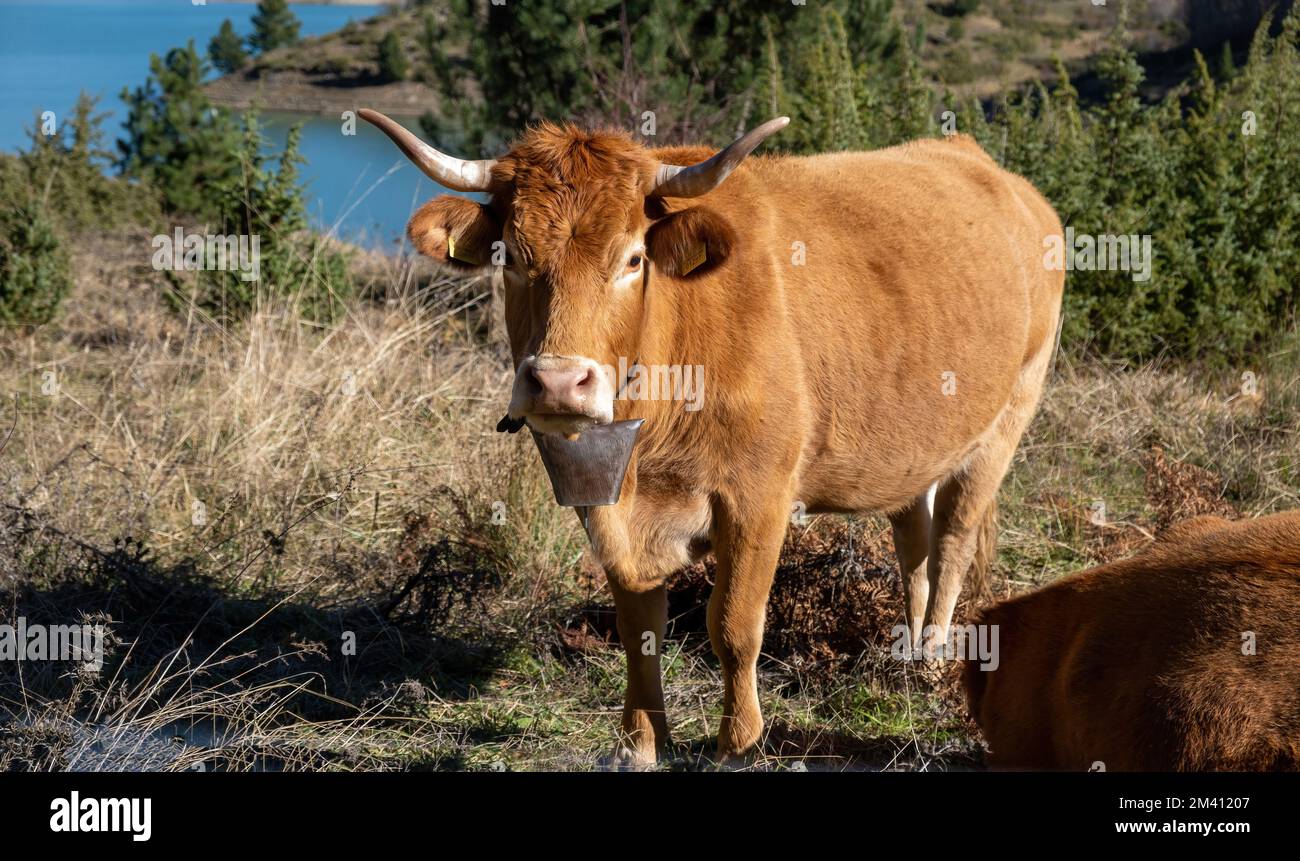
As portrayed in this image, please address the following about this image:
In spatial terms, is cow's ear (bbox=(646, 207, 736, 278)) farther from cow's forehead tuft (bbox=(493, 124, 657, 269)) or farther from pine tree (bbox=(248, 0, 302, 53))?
pine tree (bbox=(248, 0, 302, 53))

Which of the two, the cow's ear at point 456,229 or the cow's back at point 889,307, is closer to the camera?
the cow's ear at point 456,229

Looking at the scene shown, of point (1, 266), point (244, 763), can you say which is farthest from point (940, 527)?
point (1, 266)

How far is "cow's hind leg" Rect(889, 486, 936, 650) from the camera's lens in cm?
587

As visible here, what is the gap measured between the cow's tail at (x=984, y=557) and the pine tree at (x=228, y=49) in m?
22.9

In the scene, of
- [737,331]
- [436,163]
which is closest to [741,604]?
[737,331]

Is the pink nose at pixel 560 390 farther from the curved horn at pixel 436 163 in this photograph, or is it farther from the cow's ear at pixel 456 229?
the curved horn at pixel 436 163

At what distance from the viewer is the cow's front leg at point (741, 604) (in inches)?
175

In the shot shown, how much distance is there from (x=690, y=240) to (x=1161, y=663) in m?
2.03

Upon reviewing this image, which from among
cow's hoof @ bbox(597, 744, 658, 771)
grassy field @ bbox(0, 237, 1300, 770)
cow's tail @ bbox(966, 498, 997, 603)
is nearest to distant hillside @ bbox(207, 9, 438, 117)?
grassy field @ bbox(0, 237, 1300, 770)

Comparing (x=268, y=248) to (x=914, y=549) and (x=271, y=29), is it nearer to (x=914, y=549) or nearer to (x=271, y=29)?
(x=914, y=549)

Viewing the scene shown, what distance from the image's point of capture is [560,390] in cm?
365

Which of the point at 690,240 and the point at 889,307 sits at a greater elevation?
the point at 690,240

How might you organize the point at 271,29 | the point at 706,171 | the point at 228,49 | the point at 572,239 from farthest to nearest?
the point at 271,29, the point at 228,49, the point at 706,171, the point at 572,239

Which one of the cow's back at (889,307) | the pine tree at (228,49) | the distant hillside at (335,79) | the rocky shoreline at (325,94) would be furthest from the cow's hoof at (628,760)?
the pine tree at (228,49)
